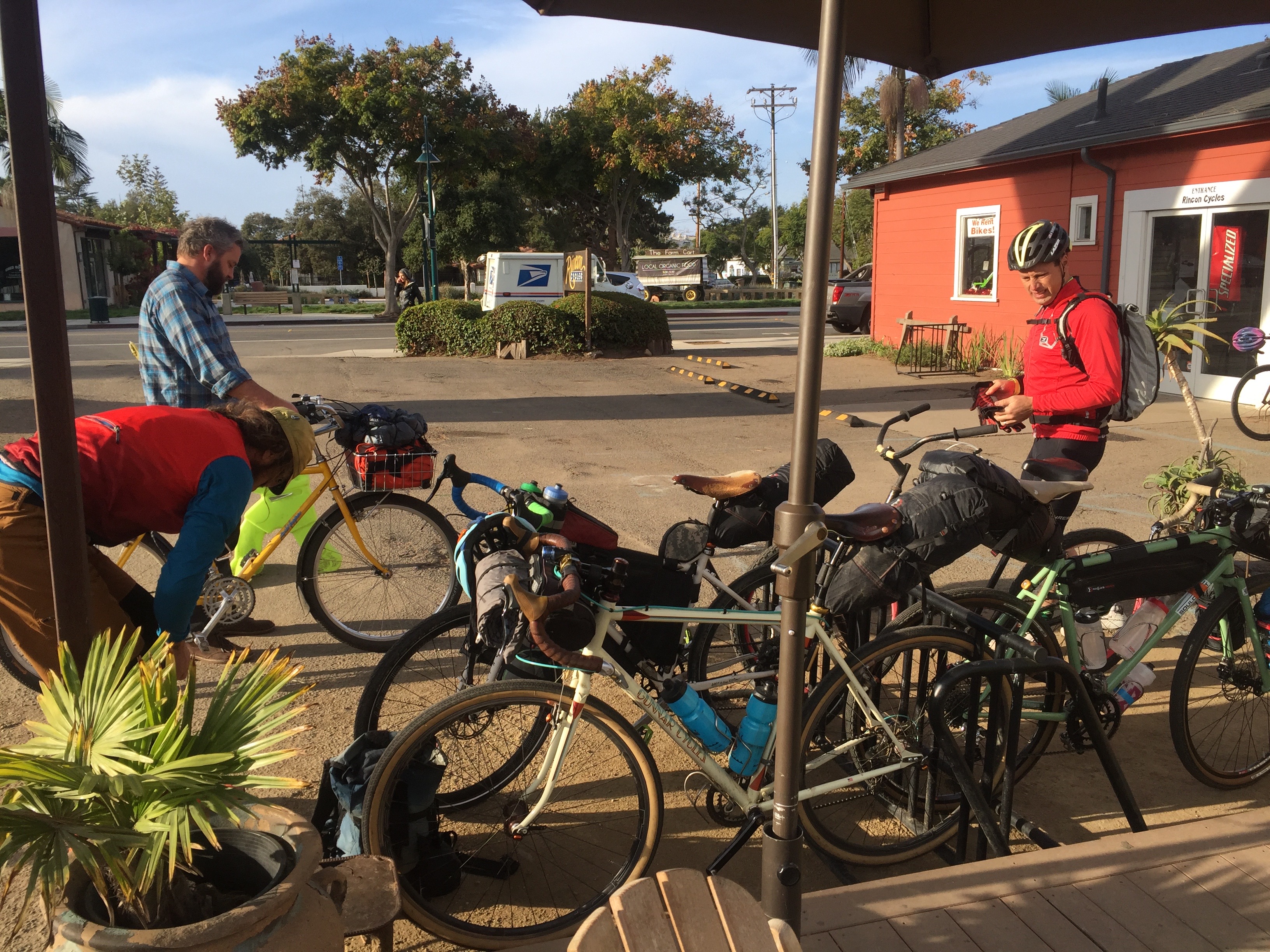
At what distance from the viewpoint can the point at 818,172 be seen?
2039mm

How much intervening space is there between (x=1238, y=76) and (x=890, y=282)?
6.58m

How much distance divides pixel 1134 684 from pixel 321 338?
23767 mm

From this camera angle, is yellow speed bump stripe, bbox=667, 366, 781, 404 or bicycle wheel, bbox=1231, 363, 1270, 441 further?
yellow speed bump stripe, bbox=667, 366, 781, 404

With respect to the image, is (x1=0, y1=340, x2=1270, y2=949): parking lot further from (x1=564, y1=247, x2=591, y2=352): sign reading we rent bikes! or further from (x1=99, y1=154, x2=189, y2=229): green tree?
(x1=99, y1=154, x2=189, y2=229): green tree

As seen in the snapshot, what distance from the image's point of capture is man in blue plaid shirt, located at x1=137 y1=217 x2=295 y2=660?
459 centimetres

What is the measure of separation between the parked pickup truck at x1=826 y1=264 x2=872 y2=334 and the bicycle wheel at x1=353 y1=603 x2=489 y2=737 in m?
22.6

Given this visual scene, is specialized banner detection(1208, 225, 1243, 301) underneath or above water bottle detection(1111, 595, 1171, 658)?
above

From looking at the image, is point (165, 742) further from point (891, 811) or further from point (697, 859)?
point (891, 811)

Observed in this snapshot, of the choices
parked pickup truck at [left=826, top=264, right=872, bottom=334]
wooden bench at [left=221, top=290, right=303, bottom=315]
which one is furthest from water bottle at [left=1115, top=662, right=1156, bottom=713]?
wooden bench at [left=221, top=290, right=303, bottom=315]

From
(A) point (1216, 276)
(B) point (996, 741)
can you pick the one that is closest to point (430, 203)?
(A) point (1216, 276)

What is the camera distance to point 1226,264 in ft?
42.3

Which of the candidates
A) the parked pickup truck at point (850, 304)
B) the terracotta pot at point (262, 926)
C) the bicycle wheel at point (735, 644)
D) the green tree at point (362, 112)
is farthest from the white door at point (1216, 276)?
the green tree at point (362, 112)

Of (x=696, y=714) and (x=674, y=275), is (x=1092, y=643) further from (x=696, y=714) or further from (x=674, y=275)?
(x=674, y=275)

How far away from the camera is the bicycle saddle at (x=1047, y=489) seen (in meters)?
3.40
